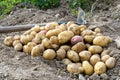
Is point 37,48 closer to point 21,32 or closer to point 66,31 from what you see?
point 66,31

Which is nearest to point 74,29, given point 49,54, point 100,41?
point 100,41

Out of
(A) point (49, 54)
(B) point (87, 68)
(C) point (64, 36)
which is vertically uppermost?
(C) point (64, 36)

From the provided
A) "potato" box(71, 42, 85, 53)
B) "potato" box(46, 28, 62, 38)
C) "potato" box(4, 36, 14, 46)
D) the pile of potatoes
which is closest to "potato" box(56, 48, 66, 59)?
the pile of potatoes

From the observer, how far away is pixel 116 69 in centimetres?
295

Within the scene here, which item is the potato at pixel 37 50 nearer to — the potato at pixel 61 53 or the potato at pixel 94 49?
the potato at pixel 61 53

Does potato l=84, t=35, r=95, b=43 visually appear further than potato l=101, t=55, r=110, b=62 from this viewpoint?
Yes

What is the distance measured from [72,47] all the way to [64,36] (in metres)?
0.13

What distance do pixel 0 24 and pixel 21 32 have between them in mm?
578

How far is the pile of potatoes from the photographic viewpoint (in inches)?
117

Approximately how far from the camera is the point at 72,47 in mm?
3145

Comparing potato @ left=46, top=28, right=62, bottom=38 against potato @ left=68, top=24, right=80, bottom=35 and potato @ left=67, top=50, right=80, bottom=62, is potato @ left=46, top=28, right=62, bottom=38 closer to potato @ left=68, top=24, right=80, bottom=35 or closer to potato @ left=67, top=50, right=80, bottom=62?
potato @ left=68, top=24, right=80, bottom=35

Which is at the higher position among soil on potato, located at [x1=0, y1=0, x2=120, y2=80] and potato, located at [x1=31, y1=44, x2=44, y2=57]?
potato, located at [x1=31, y1=44, x2=44, y2=57]

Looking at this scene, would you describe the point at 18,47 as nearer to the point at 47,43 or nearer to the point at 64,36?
the point at 47,43

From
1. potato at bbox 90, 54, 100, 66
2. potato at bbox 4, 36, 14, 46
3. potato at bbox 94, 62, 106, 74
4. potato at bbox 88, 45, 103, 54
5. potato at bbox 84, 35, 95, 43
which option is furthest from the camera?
potato at bbox 4, 36, 14, 46
